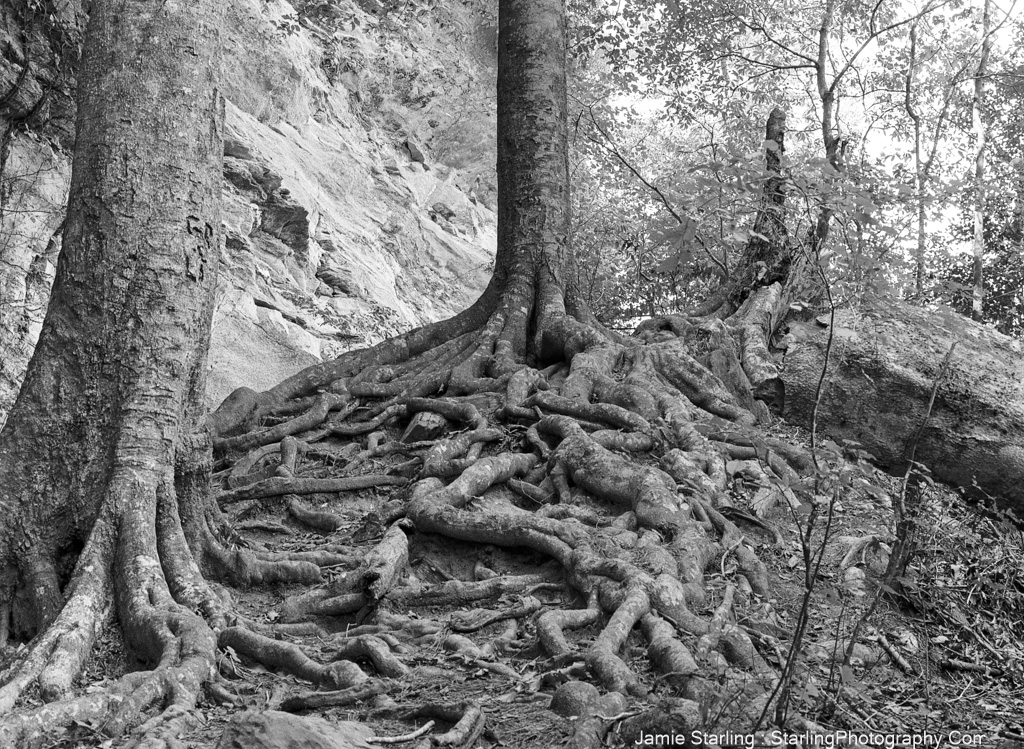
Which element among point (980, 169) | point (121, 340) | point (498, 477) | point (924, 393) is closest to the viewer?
point (121, 340)

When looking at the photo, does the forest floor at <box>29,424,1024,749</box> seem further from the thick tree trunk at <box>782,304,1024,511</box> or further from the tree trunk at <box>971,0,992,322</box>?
the tree trunk at <box>971,0,992,322</box>

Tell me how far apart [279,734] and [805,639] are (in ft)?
8.53

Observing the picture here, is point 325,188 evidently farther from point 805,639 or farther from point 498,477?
point 805,639

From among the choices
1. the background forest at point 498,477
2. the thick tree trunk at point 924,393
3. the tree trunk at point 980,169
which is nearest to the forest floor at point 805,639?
the background forest at point 498,477

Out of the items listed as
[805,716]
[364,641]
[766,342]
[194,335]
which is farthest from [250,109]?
[805,716]

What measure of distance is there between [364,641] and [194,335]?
6.58 ft

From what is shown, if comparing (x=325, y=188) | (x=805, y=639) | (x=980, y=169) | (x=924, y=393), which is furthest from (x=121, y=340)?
(x=980, y=169)

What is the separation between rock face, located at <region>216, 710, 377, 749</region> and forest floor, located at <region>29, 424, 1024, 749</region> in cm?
34

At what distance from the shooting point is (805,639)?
445 centimetres

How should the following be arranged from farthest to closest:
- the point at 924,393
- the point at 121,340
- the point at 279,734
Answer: the point at 924,393 < the point at 121,340 < the point at 279,734

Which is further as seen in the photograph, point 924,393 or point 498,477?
point 924,393

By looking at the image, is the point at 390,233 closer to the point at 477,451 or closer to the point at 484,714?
the point at 477,451

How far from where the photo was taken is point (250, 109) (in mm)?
17531

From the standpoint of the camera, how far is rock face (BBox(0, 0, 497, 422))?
10680 mm
